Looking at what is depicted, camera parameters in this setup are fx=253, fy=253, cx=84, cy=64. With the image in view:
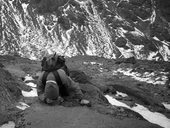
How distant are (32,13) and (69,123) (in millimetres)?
91113

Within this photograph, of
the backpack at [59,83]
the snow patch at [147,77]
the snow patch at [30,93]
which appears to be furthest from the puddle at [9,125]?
the snow patch at [147,77]

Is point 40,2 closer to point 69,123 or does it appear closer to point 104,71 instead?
point 104,71

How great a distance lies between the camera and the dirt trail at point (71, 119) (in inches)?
259

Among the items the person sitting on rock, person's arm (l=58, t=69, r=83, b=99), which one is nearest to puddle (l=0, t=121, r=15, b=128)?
the person sitting on rock

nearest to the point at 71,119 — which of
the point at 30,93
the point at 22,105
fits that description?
the point at 22,105

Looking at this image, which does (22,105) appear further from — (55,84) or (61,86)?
(55,84)

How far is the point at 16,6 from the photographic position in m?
91.8

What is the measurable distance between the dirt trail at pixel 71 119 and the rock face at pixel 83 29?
6492 cm

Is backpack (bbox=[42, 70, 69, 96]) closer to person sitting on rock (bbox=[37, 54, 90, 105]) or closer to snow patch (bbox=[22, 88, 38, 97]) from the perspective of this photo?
person sitting on rock (bbox=[37, 54, 90, 105])

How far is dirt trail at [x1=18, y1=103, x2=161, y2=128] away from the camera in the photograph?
6.59 meters

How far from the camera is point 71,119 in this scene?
6.96 metres

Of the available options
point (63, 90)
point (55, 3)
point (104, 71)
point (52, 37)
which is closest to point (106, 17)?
point (55, 3)

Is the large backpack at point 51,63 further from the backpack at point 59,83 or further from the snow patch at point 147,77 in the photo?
the snow patch at point 147,77

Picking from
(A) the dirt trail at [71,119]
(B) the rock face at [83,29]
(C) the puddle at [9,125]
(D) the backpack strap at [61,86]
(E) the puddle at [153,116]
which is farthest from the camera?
(B) the rock face at [83,29]
